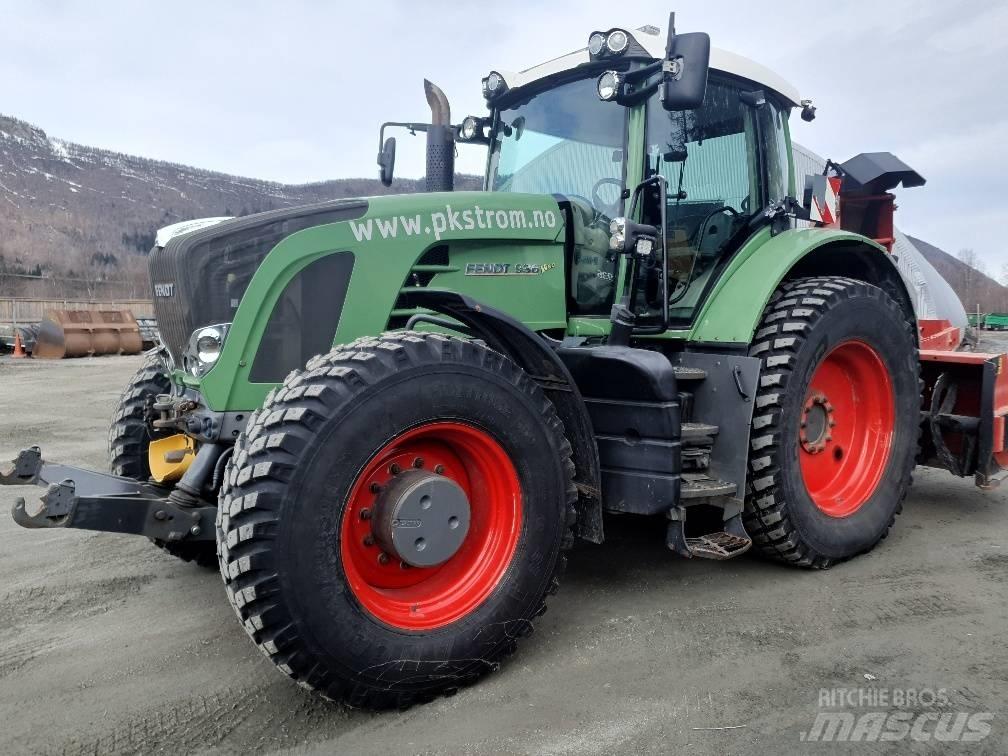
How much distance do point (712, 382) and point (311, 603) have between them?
2.22 m

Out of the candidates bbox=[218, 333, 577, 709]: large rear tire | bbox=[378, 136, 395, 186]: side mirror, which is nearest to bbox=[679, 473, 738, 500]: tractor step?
bbox=[218, 333, 577, 709]: large rear tire

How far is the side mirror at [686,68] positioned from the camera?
328 cm

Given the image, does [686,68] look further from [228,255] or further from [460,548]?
[460,548]

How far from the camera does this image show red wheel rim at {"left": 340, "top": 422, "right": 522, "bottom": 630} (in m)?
2.75

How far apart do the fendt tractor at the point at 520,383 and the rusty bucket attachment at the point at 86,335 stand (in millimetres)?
18206

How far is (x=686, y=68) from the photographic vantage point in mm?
3287

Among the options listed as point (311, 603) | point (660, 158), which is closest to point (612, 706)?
point (311, 603)

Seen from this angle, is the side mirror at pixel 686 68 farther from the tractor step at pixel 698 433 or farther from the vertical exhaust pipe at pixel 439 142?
the vertical exhaust pipe at pixel 439 142

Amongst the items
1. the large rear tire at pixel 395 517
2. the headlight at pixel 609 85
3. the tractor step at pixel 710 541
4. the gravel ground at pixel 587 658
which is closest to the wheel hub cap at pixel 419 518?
the large rear tire at pixel 395 517

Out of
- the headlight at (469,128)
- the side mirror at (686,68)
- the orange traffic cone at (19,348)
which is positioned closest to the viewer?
the side mirror at (686,68)

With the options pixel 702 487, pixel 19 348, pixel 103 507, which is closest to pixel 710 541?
pixel 702 487

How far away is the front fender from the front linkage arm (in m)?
2.49

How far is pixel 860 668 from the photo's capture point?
9.67ft

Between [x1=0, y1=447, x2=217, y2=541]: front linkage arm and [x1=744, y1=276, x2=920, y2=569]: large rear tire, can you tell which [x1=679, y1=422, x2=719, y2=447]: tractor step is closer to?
[x1=744, y1=276, x2=920, y2=569]: large rear tire
